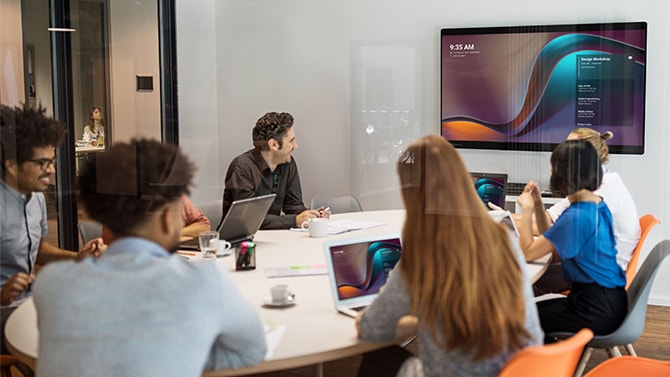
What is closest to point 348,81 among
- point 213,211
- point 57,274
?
point 213,211

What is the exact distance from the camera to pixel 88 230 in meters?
2.67

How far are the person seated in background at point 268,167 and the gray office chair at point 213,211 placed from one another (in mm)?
49

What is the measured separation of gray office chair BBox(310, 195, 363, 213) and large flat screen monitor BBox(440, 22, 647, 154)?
0.52 metres

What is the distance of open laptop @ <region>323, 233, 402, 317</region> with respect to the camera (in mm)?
2436

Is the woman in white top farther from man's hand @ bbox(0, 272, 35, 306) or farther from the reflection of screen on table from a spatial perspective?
the reflection of screen on table

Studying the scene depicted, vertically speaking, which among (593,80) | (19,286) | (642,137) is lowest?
(19,286)

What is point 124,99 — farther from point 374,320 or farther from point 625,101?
point 625,101

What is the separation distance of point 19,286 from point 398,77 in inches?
64.4

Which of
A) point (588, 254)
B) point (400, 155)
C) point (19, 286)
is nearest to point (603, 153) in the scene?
point (588, 254)

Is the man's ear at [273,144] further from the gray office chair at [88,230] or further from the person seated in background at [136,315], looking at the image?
the person seated in background at [136,315]

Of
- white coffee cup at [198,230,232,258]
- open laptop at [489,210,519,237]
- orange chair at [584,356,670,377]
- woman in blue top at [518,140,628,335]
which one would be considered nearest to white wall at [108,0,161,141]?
white coffee cup at [198,230,232,258]

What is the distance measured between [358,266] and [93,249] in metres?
0.91

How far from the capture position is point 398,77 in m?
3.13

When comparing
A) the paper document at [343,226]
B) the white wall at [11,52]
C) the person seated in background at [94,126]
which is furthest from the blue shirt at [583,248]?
the white wall at [11,52]
